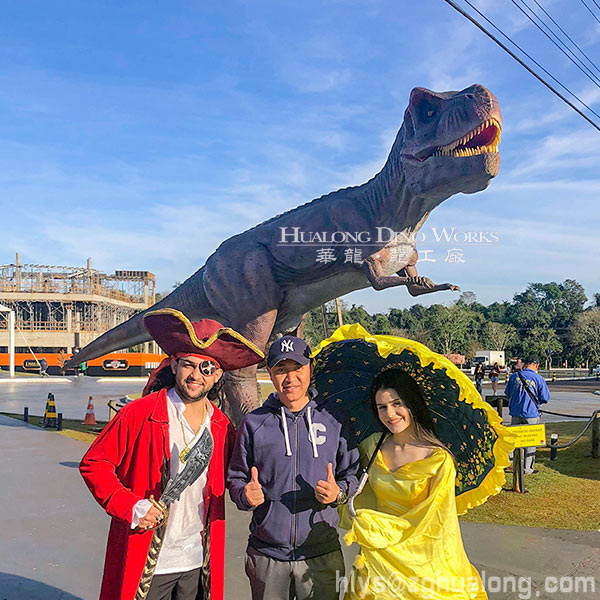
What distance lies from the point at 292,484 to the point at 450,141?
9.73ft

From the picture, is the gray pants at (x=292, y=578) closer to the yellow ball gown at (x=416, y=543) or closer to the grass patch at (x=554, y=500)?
the yellow ball gown at (x=416, y=543)

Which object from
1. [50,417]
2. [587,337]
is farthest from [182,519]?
[587,337]

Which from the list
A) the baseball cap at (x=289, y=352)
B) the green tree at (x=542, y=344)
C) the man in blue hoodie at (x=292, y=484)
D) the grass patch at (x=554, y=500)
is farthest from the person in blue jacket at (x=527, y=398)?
the green tree at (x=542, y=344)

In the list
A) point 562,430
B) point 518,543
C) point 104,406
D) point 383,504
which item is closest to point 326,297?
point 518,543

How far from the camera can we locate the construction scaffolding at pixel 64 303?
114ft

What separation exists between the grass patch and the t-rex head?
2.95 metres

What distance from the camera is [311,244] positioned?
5.47m

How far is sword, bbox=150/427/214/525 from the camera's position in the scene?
2.31 m

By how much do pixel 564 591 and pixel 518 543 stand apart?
0.91 m

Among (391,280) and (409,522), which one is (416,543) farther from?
(391,280)

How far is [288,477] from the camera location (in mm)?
2385

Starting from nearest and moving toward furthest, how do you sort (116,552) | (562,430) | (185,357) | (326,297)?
(116,552), (185,357), (326,297), (562,430)

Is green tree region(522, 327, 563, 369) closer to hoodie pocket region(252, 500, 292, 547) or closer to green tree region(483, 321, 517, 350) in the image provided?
green tree region(483, 321, 517, 350)

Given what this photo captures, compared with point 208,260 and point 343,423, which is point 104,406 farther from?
point 343,423
